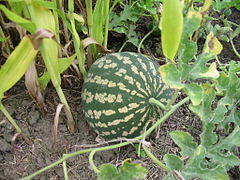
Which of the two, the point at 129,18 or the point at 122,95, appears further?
the point at 129,18

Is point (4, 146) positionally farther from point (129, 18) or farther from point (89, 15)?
point (129, 18)

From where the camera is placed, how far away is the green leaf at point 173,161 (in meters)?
1.04

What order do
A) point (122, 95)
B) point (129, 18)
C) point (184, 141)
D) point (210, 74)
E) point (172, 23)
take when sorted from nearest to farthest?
1. point (172, 23)
2. point (210, 74)
3. point (184, 141)
4. point (122, 95)
5. point (129, 18)

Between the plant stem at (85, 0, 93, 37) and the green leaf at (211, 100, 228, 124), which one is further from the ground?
the plant stem at (85, 0, 93, 37)

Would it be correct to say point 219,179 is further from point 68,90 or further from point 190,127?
point 68,90

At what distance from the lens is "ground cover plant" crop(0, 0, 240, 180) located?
0.99 metres

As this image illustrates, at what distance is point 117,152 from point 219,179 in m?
0.40

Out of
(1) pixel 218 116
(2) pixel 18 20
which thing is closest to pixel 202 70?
(1) pixel 218 116

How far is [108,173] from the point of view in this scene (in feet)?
3.26

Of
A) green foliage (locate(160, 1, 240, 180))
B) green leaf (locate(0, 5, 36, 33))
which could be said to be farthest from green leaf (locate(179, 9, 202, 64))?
green leaf (locate(0, 5, 36, 33))

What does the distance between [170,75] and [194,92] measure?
67 millimetres

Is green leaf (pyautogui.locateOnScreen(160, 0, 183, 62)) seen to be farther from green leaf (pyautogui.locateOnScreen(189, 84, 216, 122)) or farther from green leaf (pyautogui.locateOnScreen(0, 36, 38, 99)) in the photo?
green leaf (pyautogui.locateOnScreen(0, 36, 38, 99))

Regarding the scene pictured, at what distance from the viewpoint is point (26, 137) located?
131cm

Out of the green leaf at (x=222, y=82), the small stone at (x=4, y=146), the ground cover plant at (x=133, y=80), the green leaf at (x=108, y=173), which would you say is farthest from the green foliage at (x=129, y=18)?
the green leaf at (x=108, y=173)
